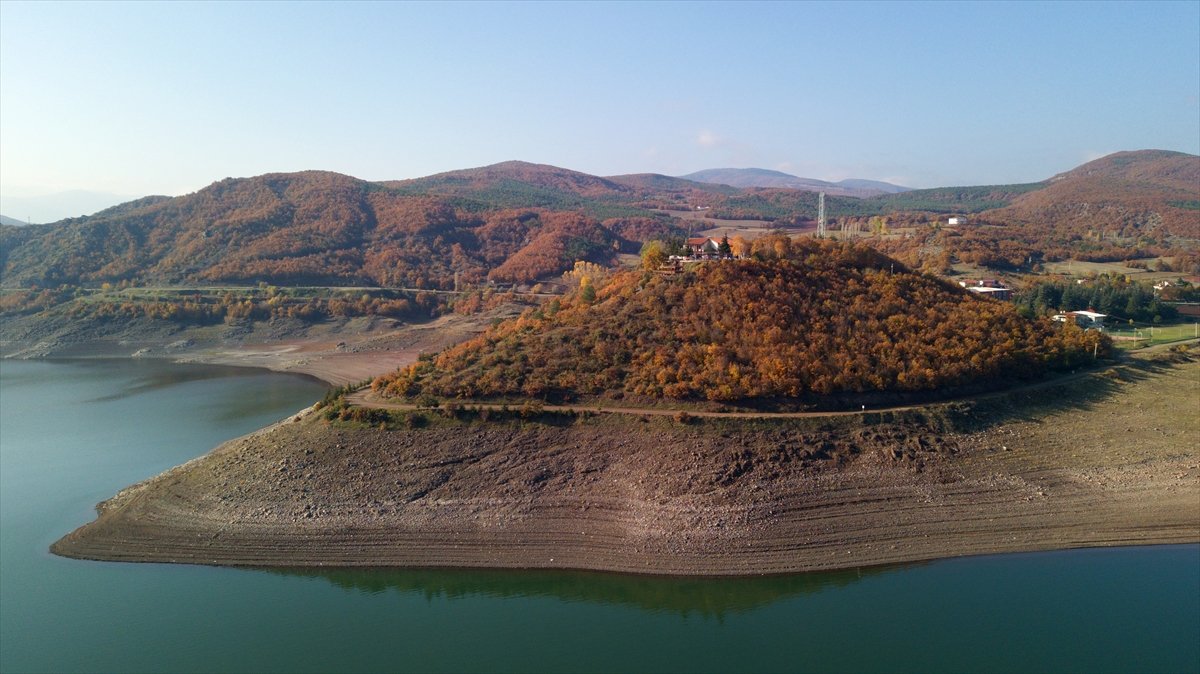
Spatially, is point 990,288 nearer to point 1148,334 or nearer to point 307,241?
point 1148,334

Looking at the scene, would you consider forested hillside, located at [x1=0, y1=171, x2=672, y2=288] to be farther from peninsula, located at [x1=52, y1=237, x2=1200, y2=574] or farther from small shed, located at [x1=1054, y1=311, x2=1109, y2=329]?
small shed, located at [x1=1054, y1=311, x2=1109, y2=329]

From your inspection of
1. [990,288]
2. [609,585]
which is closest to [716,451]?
[609,585]

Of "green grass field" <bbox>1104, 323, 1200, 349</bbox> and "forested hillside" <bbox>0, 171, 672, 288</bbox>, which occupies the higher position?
"forested hillside" <bbox>0, 171, 672, 288</bbox>

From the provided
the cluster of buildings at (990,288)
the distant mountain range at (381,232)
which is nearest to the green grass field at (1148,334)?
the cluster of buildings at (990,288)

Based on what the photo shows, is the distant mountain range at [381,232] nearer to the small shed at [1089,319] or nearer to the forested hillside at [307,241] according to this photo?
the forested hillside at [307,241]

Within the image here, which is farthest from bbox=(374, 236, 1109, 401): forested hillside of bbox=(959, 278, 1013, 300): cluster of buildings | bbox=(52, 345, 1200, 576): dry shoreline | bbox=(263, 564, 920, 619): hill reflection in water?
bbox=(959, 278, 1013, 300): cluster of buildings

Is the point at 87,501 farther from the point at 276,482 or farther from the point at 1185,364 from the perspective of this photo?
the point at 1185,364
